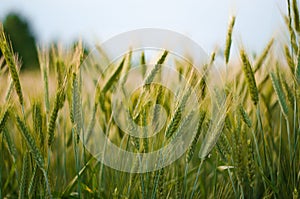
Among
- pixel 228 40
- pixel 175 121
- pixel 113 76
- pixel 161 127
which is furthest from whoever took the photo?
pixel 113 76

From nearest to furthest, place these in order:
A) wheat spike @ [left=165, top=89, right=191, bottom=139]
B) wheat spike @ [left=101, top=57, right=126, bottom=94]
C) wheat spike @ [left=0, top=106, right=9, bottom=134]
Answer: wheat spike @ [left=165, top=89, right=191, bottom=139]
wheat spike @ [left=0, top=106, right=9, bottom=134]
wheat spike @ [left=101, top=57, right=126, bottom=94]

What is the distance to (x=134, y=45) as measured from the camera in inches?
58.7

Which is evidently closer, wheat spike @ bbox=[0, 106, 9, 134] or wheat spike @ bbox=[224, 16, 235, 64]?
wheat spike @ bbox=[0, 106, 9, 134]

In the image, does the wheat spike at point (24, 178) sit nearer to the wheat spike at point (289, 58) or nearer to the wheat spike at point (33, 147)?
the wheat spike at point (33, 147)

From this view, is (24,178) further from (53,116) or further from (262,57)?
(262,57)

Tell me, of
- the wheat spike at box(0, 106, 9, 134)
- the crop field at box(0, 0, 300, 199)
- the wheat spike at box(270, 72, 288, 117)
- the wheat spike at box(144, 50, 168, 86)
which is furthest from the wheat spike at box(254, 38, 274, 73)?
the wheat spike at box(0, 106, 9, 134)

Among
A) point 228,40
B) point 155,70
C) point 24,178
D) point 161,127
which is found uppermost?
point 228,40

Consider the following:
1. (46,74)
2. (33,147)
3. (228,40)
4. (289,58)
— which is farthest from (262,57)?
A: (33,147)

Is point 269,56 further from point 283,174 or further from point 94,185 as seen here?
point 94,185

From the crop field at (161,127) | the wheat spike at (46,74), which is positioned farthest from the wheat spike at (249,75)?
the wheat spike at (46,74)

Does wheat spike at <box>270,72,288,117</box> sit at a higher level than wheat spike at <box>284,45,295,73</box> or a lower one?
lower

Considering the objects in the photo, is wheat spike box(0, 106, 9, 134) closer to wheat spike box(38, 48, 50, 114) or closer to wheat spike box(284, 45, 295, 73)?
wheat spike box(38, 48, 50, 114)

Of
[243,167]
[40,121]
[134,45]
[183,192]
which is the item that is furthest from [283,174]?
[40,121]

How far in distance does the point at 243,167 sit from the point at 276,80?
0.79 feet
